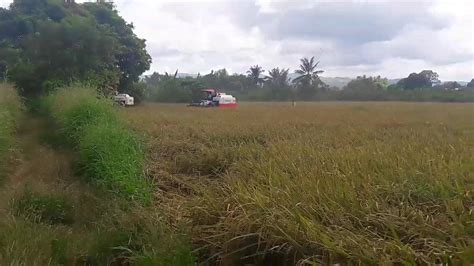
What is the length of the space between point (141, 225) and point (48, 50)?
18.4 meters

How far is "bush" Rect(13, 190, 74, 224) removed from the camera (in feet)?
18.1

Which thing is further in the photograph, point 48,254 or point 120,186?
point 120,186

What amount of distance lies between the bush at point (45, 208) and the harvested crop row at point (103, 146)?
59cm

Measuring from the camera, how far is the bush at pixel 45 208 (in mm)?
5504

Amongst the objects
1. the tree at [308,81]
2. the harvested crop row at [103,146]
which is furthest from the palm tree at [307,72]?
the harvested crop row at [103,146]

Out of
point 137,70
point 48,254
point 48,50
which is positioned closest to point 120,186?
point 48,254

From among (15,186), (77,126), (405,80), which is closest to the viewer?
(15,186)

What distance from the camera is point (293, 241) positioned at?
3.32 metres

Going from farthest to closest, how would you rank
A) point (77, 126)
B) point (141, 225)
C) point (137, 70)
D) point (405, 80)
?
1. point (405, 80)
2. point (137, 70)
3. point (77, 126)
4. point (141, 225)

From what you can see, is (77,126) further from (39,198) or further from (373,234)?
(373,234)

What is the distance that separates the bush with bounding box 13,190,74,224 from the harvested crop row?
1.94ft

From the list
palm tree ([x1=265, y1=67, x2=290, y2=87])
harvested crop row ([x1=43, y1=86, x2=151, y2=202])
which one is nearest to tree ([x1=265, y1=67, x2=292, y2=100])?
palm tree ([x1=265, y1=67, x2=290, y2=87])

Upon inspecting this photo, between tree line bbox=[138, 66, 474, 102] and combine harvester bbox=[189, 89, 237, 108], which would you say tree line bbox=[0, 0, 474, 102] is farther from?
combine harvester bbox=[189, 89, 237, 108]

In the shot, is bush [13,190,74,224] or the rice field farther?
bush [13,190,74,224]
